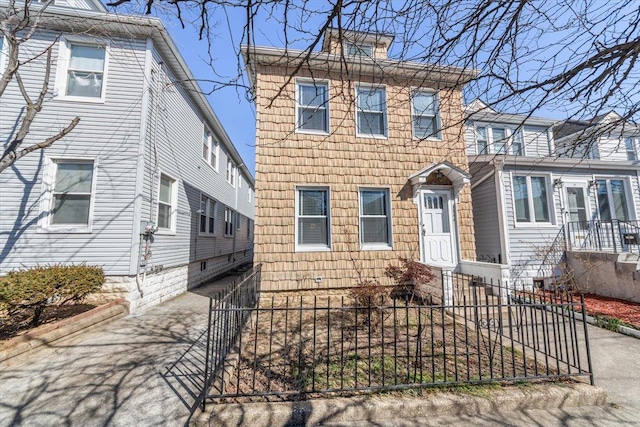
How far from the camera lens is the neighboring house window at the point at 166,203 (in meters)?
7.84

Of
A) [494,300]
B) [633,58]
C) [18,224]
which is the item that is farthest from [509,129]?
[18,224]

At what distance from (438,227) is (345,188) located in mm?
2941

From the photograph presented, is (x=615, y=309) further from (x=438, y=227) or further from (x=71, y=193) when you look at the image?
(x=71, y=193)

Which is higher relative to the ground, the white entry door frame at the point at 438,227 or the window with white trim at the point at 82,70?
the window with white trim at the point at 82,70

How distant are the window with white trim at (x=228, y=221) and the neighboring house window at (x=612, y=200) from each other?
1538cm

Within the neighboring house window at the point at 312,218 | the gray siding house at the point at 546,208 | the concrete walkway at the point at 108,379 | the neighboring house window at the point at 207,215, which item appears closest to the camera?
the concrete walkway at the point at 108,379

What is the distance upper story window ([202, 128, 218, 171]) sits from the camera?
36.9ft

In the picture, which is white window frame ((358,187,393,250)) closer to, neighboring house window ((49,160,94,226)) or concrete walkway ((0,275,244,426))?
concrete walkway ((0,275,244,426))

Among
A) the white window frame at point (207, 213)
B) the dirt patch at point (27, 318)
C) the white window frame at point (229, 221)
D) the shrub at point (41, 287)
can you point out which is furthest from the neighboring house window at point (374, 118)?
the white window frame at point (229, 221)

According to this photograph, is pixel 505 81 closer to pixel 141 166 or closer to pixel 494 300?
pixel 494 300

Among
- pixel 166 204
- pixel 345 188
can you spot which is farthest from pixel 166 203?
pixel 345 188

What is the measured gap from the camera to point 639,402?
308 cm

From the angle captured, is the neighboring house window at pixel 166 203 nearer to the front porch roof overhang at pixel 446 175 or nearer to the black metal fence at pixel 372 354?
the black metal fence at pixel 372 354

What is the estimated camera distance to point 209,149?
11.8 meters
